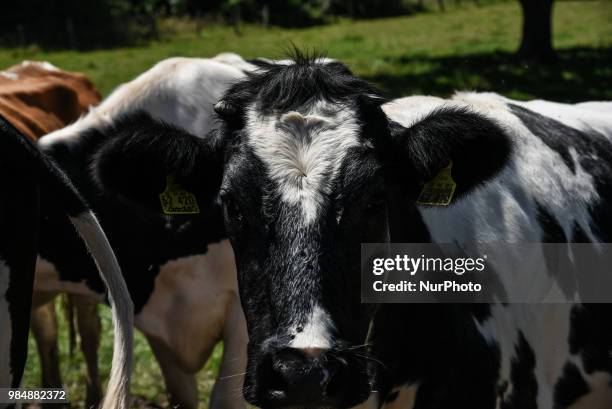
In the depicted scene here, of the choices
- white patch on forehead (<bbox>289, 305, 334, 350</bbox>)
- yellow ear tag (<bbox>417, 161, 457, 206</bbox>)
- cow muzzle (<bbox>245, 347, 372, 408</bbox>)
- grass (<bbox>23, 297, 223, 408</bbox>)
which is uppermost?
yellow ear tag (<bbox>417, 161, 457, 206</bbox>)

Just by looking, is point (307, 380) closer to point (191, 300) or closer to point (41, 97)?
point (191, 300)

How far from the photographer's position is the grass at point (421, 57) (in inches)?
270

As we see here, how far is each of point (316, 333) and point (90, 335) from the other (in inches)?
160

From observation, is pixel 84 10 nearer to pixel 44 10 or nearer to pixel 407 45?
pixel 44 10

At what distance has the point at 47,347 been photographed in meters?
6.22

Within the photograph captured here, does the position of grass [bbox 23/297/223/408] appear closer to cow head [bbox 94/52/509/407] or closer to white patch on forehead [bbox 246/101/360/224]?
cow head [bbox 94/52/509/407]

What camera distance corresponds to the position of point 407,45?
21.1 meters

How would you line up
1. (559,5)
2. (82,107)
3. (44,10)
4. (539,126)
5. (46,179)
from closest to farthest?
(46,179)
(539,126)
(82,107)
(559,5)
(44,10)

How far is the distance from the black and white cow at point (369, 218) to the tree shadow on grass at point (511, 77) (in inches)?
330

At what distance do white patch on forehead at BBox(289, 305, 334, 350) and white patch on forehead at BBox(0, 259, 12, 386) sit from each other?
0.94 m

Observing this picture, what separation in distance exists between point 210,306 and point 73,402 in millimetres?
1670

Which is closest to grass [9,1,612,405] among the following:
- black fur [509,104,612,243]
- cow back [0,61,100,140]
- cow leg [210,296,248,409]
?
cow leg [210,296,248,409]

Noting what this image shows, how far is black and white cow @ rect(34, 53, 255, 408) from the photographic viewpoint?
191 inches

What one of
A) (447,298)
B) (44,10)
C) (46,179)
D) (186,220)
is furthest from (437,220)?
(44,10)
